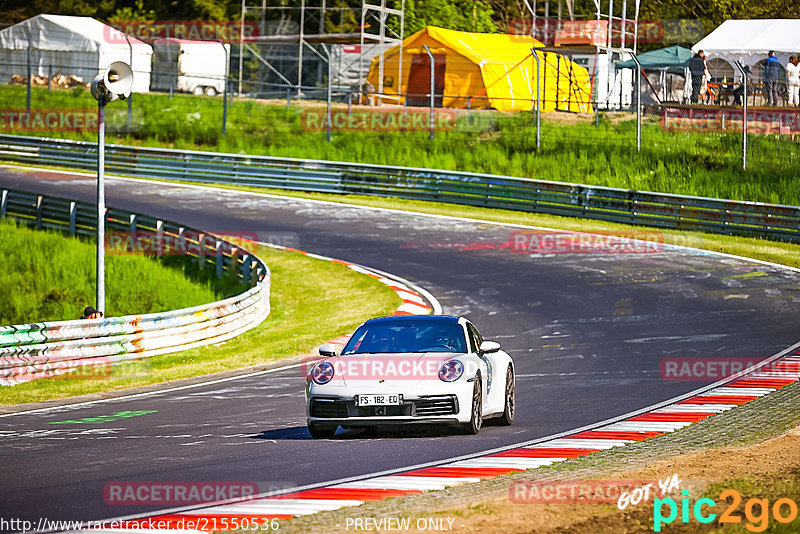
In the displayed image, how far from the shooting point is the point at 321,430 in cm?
1093

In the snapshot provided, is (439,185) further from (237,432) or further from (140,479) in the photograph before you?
(140,479)

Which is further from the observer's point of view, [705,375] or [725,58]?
[725,58]

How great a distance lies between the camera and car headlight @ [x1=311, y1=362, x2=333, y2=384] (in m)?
10.9

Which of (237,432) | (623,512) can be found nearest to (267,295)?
(237,432)

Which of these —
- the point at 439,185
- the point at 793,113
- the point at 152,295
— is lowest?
the point at 152,295

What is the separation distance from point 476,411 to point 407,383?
2.49 feet

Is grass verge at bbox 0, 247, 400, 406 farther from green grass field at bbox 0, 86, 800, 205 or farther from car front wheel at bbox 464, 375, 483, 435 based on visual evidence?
green grass field at bbox 0, 86, 800, 205

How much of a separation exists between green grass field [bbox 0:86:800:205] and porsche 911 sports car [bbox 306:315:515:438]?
828 inches

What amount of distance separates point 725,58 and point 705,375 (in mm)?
30774

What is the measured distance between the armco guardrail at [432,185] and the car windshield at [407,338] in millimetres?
17844

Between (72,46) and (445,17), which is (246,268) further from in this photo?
(445,17)

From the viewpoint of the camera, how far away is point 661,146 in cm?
3384

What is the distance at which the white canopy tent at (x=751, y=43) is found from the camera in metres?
42.1

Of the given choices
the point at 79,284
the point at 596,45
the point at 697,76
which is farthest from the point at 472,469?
the point at 697,76
